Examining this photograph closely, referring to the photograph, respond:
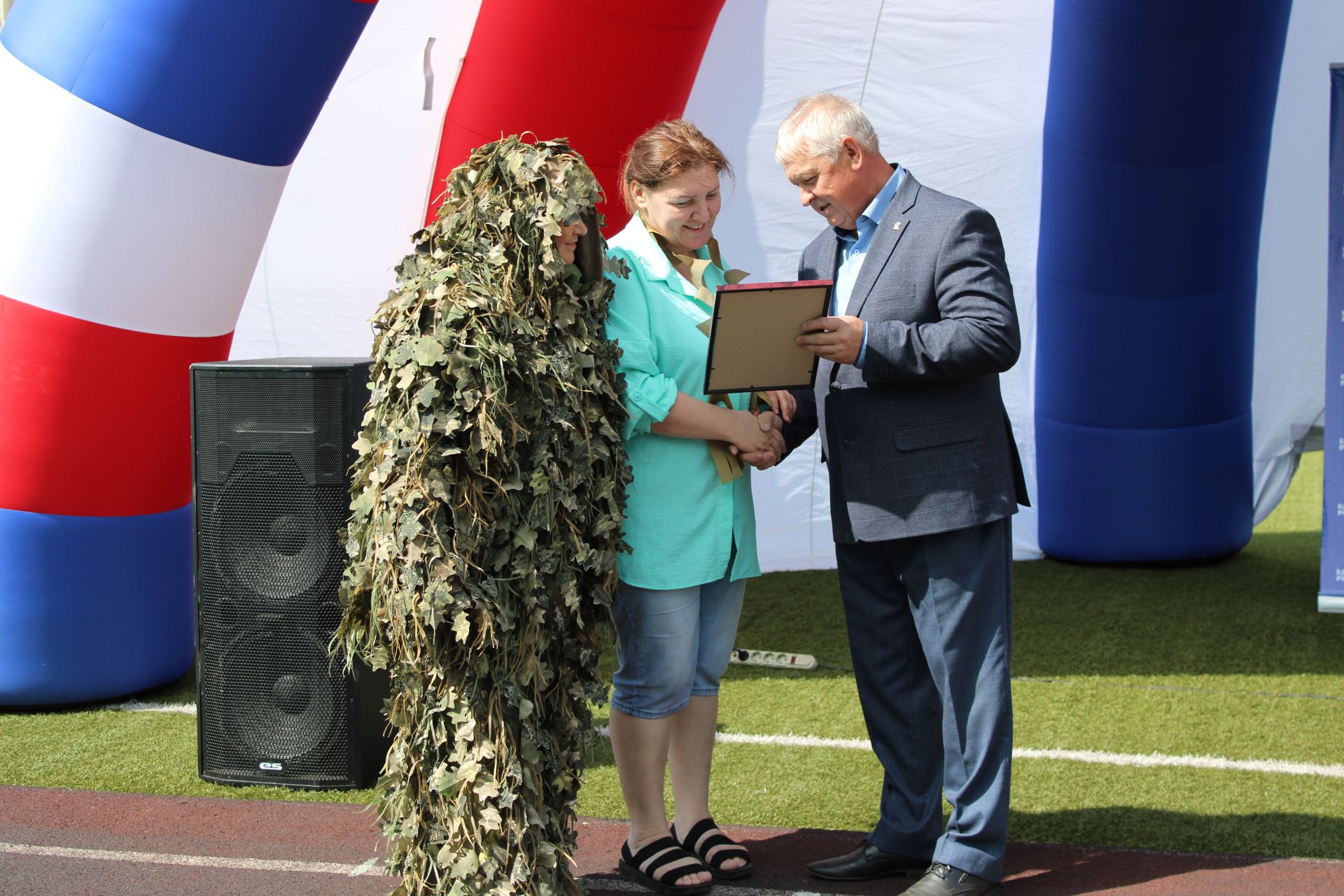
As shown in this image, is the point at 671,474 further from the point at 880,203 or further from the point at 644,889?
the point at 644,889

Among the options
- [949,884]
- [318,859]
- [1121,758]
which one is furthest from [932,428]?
[318,859]

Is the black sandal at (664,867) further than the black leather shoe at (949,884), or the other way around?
the black sandal at (664,867)

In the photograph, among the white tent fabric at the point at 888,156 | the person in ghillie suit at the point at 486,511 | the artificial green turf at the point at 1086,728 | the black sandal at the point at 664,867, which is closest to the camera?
the person in ghillie suit at the point at 486,511

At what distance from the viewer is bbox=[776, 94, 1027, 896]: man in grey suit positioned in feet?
9.20

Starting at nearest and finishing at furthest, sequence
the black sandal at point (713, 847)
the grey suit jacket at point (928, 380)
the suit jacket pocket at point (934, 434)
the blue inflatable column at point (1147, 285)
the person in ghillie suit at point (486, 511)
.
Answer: the person in ghillie suit at point (486, 511)
the grey suit jacket at point (928, 380)
the suit jacket pocket at point (934, 434)
the black sandal at point (713, 847)
the blue inflatable column at point (1147, 285)

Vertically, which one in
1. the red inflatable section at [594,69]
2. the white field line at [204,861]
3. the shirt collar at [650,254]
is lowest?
the white field line at [204,861]

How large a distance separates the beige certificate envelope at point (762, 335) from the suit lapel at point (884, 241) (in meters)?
0.14

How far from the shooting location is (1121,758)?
13.0ft

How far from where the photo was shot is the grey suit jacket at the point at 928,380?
277cm

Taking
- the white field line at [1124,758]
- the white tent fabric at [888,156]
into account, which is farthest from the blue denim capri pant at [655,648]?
the white tent fabric at [888,156]

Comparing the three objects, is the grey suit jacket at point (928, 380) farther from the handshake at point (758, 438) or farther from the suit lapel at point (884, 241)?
the handshake at point (758, 438)

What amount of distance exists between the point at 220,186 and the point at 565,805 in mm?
2500

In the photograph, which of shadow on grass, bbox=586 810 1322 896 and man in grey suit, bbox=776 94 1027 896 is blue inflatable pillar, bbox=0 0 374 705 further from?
shadow on grass, bbox=586 810 1322 896

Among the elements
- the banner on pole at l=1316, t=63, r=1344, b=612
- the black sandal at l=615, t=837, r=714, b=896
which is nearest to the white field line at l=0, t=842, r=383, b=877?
the black sandal at l=615, t=837, r=714, b=896
